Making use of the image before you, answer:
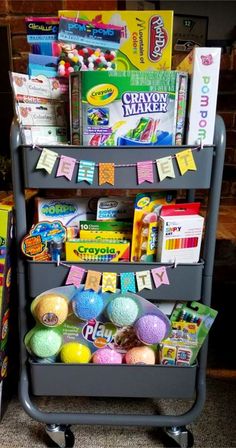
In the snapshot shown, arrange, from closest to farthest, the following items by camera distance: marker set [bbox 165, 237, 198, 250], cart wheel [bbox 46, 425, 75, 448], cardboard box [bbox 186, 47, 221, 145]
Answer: cardboard box [bbox 186, 47, 221, 145]
marker set [bbox 165, 237, 198, 250]
cart wheel [bbox 46, 425, 75, 448]

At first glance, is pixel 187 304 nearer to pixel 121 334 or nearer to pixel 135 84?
pixel 121 334

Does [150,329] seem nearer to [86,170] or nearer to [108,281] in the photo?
[108,281]

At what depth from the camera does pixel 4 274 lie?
41.2 inches

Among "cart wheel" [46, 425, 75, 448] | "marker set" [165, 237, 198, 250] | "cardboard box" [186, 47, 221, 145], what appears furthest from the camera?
"cart wheel" [46, 425, 75, 448]

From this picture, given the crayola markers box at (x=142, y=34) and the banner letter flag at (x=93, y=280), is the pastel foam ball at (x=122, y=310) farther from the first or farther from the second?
the crayola markers box at (x=142, y=34)

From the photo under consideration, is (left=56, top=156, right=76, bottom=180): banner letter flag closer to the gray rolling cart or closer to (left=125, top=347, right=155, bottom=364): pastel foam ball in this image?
the gray rolling cart

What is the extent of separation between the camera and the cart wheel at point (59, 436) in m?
1.07

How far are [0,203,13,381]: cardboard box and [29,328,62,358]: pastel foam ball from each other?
0.52ft

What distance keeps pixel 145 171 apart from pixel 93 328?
467 mm

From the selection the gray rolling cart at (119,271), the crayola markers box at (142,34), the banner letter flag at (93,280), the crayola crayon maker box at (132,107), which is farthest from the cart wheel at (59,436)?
the crayola markers box at (142,34)

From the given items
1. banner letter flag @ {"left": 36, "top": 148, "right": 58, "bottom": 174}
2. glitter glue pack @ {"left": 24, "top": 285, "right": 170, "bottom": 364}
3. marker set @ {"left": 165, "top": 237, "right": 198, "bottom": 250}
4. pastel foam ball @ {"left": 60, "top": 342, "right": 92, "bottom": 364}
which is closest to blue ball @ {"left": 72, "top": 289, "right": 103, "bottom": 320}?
glitter glue pack @ {"left": 24, "top": 285, "right": 170, "bottom": 364}

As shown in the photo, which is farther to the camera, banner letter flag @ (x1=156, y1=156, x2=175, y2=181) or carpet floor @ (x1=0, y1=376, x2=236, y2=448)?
carpet floor @ (x1=0, y1=376, x2=236, y2=448)

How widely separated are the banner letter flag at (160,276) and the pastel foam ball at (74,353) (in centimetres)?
29

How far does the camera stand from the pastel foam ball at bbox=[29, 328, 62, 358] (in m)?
0.98
